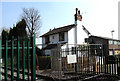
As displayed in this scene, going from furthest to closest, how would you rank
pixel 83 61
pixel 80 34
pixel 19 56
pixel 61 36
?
pixel 61 36 → pixel 80 34 → pixel 83 61 → pixel 19 56

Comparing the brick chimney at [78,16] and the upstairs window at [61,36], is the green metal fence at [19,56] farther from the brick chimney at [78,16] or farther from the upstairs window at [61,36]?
the upstairs window at [61,36]

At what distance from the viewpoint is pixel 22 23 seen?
2325 cm

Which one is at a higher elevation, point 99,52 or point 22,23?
point 22,23

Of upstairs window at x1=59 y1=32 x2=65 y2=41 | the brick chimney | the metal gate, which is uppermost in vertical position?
the brick chimney

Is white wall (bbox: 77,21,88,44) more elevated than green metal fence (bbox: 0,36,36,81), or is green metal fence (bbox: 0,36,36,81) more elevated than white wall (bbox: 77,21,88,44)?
white wall (bbox: 77,21,88,44)

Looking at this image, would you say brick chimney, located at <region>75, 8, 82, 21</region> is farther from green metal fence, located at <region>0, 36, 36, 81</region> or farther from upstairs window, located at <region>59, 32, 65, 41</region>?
green metal fence, located at <region>0, 36, 36, 81</region>

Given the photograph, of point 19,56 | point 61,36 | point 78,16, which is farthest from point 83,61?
point 61,36

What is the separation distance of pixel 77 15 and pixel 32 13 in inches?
456

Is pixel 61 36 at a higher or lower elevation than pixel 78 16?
lower

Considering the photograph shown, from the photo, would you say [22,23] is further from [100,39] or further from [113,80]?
[113,80]

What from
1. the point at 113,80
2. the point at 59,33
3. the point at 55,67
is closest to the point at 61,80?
the point at 55,67

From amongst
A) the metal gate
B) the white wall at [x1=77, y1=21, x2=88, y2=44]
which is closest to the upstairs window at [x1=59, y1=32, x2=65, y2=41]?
the white wall at [x1=77, y1=21, x2=88, y2=44]

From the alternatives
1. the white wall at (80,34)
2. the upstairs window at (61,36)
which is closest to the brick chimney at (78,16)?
the white wall at (80,34)

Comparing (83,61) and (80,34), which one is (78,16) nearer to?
(80,34)
